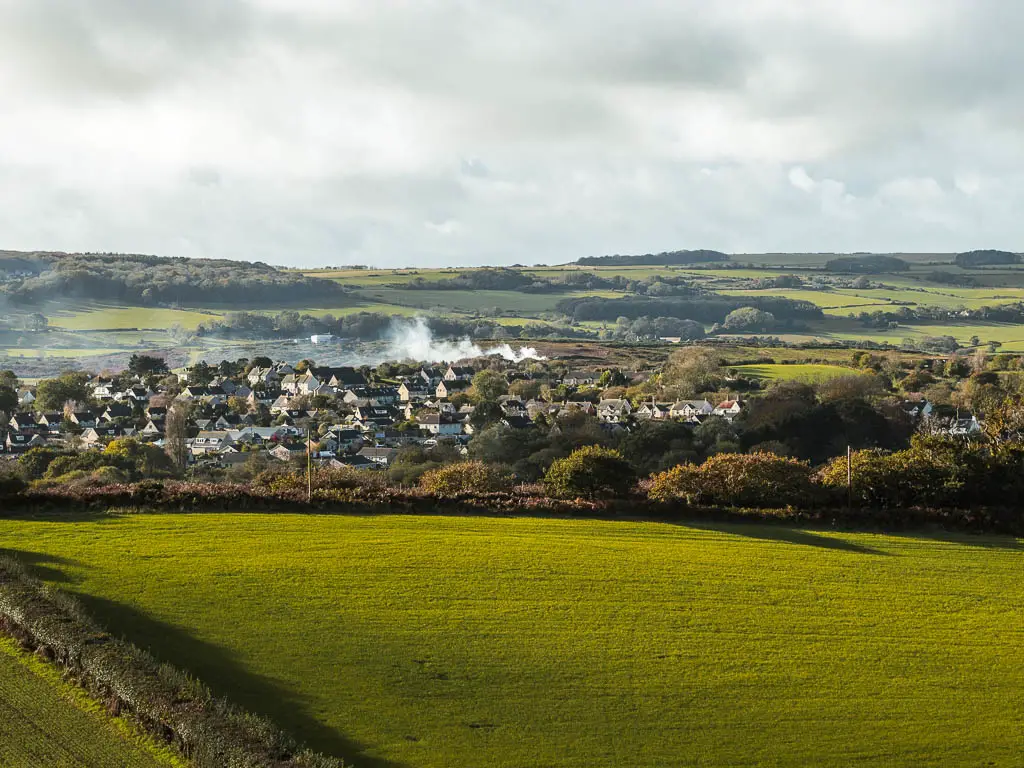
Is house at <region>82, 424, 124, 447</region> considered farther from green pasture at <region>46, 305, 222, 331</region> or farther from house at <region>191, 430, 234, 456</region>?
green pasture at <region>46, 305, 222, 331</region>

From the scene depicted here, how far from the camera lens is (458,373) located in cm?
10256

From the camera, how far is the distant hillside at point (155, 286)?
155 m

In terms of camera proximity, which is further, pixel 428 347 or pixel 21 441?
pixel 428 347

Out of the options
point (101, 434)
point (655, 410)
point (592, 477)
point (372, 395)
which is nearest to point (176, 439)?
point (101, 434)

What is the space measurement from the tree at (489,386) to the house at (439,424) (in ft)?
35.3

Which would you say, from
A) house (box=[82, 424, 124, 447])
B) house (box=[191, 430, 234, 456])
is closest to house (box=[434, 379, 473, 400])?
house (box=[191, 430, 234, 456])

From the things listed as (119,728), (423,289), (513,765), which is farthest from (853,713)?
(423,289)

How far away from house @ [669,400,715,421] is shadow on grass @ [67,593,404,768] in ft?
169

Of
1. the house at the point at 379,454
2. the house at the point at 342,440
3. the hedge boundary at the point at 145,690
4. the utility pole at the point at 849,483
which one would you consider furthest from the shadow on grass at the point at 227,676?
the house at the point at 342,440

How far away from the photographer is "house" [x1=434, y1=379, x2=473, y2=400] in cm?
9238

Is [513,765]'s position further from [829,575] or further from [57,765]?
[829,575]

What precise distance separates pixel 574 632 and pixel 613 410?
2149 inches

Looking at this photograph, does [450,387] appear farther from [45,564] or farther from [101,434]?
[45,564]

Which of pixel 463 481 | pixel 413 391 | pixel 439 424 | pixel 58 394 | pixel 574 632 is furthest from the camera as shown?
pixel 413 391
